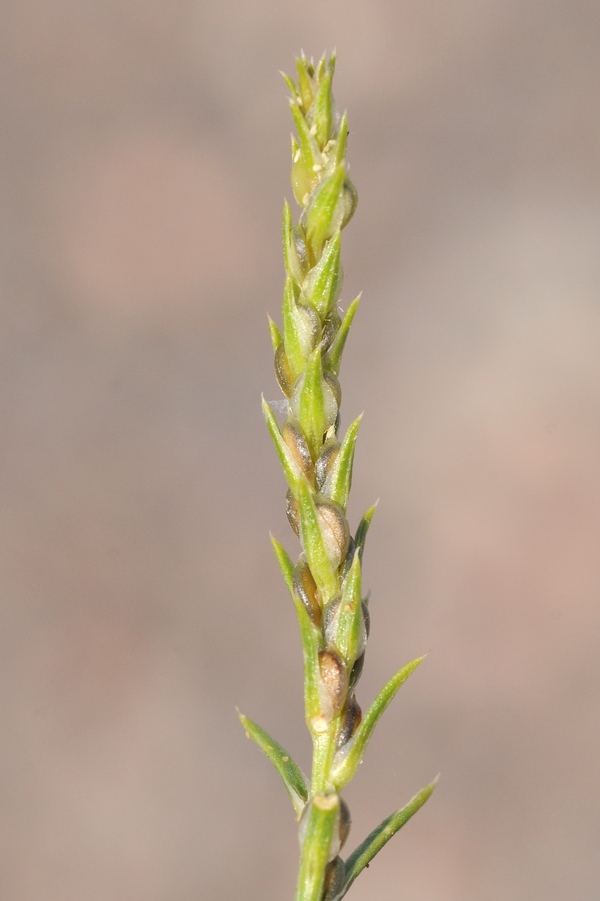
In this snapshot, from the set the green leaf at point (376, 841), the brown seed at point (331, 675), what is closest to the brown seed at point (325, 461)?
the brown seed at point (331, 675)

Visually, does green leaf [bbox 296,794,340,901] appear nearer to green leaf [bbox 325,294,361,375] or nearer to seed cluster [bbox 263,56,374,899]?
seed cluster [bbox 263,56,374,899]

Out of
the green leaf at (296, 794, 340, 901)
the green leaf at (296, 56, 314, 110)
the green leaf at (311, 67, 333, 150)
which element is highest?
the green leaf at (296, 56, 314, 110)

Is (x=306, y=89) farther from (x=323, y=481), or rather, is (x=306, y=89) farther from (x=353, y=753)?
(x=353, y=753)

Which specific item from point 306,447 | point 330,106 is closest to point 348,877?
point 306,447

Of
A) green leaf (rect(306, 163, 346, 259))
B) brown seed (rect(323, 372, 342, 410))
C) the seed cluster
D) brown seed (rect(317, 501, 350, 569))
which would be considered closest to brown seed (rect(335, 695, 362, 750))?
the seed cluster

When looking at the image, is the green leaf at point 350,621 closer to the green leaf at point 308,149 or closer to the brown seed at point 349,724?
the brown seed at point 349,724

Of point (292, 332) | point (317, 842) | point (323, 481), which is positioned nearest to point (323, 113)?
point (292, 332)

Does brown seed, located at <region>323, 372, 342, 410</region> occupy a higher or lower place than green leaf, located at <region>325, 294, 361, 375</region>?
lower

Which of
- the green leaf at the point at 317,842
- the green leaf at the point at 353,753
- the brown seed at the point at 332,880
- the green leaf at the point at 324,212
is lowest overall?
the brown seed at the point at 332,880
